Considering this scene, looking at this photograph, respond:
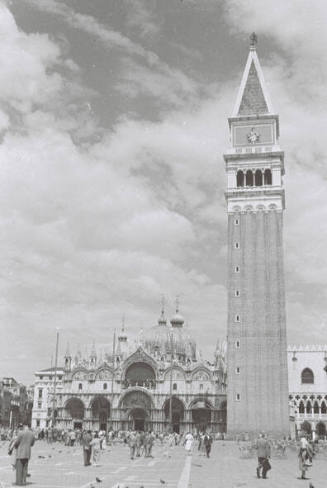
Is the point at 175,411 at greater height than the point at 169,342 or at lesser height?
lesser

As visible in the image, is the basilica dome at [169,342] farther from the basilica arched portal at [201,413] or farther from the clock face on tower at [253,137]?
the clock face on tower at [253,137]

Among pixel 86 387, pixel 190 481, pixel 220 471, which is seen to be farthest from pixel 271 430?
pixel 190 481

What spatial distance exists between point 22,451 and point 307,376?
71151 mm

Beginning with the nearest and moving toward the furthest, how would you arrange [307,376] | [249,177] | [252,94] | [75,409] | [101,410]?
1. [249,177]
2. [252,94]
3. [101,410]
4. [75,409]
5. [307,376]

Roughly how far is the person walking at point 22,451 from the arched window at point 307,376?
7026 cm

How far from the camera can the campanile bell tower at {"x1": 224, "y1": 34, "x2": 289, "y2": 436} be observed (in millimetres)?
63750

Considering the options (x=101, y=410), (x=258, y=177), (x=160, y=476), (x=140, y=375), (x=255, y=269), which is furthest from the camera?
(x=140, y=375)

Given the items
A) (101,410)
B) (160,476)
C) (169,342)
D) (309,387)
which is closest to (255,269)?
(309,387)

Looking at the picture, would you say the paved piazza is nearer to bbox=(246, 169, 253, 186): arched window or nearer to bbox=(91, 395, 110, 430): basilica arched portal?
bbox=(246, 169, 253, 186): arched window

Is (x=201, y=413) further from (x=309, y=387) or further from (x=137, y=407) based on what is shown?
(x=309, y=387)

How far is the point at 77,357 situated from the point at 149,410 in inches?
553

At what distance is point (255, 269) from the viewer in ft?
223

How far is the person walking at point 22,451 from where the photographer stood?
16.0m

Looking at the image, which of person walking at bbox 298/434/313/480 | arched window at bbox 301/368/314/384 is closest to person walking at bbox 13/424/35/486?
person walking at bbox 298/434/313/480
